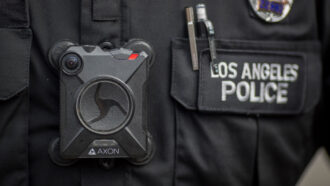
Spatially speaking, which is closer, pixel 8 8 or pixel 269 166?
pixel 8 8

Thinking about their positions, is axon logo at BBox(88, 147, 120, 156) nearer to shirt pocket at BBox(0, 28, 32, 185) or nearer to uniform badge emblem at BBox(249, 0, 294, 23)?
shirt pocket at BBox(0, 28, 32, 185)

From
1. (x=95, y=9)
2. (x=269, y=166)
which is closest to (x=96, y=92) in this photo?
(x=95, y=9)

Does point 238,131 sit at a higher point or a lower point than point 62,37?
lower

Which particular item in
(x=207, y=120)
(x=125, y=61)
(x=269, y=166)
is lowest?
(x=269, y=166)

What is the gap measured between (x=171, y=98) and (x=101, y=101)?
167 mm

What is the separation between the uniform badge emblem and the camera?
2.82ft

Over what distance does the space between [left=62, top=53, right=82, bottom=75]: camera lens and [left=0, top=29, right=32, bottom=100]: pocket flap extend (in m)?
0.10

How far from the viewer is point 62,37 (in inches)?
30.9

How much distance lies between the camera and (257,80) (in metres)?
0.85

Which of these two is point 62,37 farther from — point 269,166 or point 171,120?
point 269,166

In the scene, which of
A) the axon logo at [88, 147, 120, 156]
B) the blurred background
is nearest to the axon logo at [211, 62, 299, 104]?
the axon logo at [88, 147, 120, 156]

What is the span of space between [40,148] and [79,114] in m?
0.14

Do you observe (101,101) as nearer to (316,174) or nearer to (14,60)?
(14,60)

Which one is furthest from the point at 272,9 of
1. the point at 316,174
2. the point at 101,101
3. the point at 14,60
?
the point at 316,174
